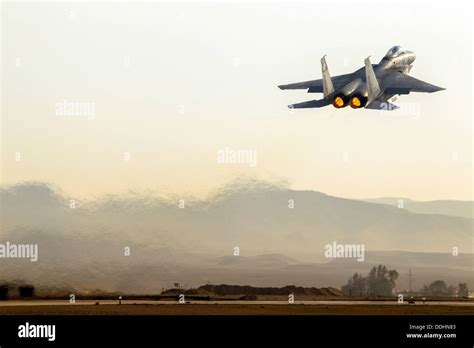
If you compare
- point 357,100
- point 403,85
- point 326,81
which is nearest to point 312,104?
point 326,81

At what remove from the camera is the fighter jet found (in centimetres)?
7369

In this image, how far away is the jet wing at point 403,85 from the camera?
78.2 metres

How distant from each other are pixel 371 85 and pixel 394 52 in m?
10.4

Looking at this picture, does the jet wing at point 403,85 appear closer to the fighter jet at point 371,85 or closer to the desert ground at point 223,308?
the fighter jet at point 371,85

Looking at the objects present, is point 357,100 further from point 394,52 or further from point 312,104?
point 394,52

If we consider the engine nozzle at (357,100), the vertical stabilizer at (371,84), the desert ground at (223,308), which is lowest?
the desert ground at (223,308)

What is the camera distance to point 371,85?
73250mm
